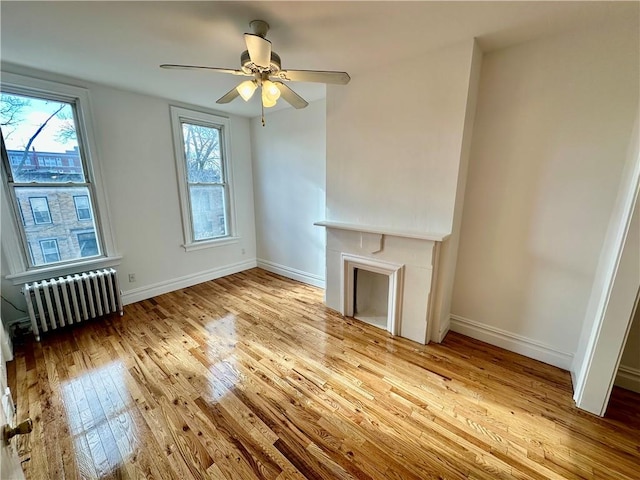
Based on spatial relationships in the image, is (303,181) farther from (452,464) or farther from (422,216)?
(452,464)

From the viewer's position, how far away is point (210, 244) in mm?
3957

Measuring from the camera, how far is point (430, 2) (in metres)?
1.50

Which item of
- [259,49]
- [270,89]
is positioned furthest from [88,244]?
[259,49]

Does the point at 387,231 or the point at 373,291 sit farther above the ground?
the point at 387,231

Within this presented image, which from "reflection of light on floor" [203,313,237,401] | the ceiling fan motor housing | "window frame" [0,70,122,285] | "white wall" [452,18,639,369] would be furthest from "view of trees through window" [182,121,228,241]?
"white wall" [452,18,639,369]

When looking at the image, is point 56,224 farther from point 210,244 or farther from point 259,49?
point 259,49

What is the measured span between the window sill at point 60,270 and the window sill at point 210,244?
31.9 inches

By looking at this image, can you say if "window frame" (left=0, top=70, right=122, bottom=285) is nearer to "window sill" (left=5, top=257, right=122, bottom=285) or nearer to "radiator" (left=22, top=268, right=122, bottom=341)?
"window sill" (left=5, top=257, right=122, bottom=285)

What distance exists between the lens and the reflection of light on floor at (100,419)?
1.44 m

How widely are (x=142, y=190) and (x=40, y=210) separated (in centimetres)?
91

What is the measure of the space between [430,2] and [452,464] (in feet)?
8.44

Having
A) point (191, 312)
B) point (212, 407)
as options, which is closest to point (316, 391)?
point (212, 407)

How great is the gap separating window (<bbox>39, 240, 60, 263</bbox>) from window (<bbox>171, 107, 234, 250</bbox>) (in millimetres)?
1283

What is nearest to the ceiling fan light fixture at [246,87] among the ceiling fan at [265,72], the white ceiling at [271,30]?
the ceiling fan at [265,72]
